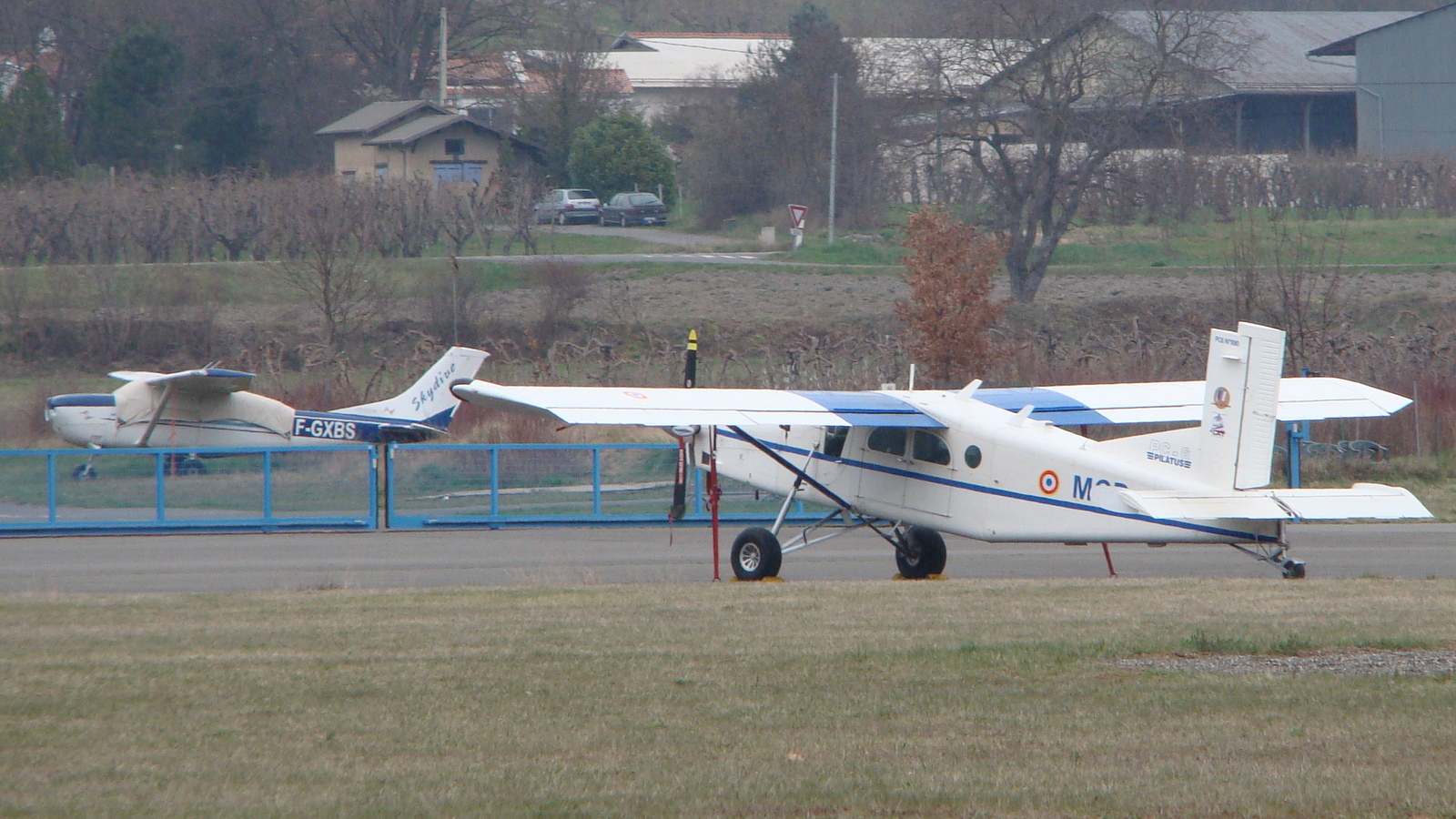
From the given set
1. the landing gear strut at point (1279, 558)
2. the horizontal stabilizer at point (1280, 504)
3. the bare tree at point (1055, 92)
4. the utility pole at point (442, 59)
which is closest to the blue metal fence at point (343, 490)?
the landing gear strut at point (1279, 558)

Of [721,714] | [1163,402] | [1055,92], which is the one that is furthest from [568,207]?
[721,714]

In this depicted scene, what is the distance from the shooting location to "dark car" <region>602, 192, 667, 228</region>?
205 ft

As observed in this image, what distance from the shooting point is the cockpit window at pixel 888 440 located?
48.4 feet

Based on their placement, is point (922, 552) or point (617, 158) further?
point (617, 158)

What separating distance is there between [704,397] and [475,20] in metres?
69.0

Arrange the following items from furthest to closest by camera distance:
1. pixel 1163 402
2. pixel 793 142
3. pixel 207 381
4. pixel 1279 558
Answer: pixel 793 142 → pixel 207 381 → pixel 1163 402 → pixel 1279 558

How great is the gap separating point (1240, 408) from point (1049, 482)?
203 centimetres

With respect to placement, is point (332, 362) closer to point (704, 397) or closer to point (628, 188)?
point (704, 397)

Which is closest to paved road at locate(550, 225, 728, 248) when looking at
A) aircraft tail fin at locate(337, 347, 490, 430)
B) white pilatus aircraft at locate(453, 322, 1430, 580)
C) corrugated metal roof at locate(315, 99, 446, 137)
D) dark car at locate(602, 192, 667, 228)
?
dark car at locate(602, 192, 667, 228)

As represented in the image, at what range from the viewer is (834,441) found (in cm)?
1527

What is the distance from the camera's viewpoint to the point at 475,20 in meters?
78.4

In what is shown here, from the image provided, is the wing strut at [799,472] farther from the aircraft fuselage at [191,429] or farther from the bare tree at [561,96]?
the bare tree at [561,96]

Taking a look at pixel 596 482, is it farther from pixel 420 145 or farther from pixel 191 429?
pixel 420 145

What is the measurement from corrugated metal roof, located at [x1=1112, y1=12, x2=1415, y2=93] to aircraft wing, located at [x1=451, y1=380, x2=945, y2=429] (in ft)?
187
